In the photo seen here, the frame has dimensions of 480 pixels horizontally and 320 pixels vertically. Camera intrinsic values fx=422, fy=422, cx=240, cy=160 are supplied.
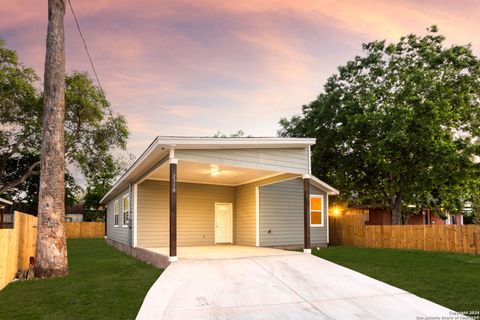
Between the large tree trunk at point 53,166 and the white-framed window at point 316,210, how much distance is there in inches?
437

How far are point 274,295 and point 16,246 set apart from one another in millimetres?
6317

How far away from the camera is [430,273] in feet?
34.1

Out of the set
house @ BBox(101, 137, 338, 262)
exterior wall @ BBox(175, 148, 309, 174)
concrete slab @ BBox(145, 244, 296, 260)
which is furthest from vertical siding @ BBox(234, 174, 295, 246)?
concrete slab @ BBox(145, 244, 296, 260)

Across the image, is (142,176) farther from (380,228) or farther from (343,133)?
(343,133)

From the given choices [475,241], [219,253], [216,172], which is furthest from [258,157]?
[475,241]

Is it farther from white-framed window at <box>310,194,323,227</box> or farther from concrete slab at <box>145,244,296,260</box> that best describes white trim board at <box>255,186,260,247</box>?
white-framed window at <box>310,194,323,227</box>

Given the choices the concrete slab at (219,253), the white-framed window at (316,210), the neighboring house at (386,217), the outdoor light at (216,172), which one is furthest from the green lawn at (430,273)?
the neighboring house at (386,217)

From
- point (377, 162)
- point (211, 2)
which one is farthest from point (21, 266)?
point (377, 162)

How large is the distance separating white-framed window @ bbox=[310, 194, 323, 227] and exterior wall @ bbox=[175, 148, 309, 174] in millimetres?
5988

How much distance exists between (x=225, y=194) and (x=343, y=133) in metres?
8.10

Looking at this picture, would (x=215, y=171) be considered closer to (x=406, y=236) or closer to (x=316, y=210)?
(x=316, y=210)

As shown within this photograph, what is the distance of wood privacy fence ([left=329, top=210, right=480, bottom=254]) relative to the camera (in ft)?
49.0

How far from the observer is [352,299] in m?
7.54

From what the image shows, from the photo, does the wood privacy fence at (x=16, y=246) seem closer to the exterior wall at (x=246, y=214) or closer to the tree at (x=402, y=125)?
the exterior wall at (x=246, y=214)
